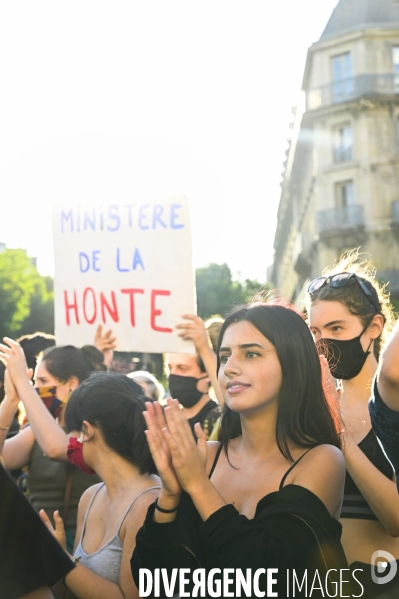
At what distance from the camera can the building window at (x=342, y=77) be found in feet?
136

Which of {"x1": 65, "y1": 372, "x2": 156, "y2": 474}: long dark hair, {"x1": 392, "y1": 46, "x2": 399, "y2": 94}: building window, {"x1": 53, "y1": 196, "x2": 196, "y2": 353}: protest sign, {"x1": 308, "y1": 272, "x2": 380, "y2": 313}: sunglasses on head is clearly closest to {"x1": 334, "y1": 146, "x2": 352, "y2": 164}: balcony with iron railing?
{"x1": 392, "y1": 46, "x2": 399, "y2": 94}: building window

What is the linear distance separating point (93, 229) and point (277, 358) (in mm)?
2528

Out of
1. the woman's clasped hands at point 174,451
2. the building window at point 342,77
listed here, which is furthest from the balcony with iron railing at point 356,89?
the woman's clasped hands at point 174,451

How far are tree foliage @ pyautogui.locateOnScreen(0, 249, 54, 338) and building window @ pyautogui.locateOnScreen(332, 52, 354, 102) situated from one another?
80.1 ft

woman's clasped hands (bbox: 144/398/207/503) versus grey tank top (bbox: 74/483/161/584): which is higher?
woman's clasped hands (bbox: 144/398/207/503)

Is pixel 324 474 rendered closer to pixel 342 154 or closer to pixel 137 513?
pixel 137 513

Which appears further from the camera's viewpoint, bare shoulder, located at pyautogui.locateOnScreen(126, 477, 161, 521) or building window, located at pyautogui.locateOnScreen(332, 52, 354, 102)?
building window, located at pyautogui.locateOnScreen(332, 52, 354, 102)

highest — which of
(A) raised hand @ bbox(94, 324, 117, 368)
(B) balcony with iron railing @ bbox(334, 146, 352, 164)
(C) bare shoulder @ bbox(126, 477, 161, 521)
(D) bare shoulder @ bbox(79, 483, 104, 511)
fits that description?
(B) balcony with iron railing @ bbox(334, 146, 352, 164)

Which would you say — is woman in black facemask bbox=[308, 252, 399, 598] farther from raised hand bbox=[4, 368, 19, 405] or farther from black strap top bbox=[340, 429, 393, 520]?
raised hand bbox=[4, 368, 19, 405]

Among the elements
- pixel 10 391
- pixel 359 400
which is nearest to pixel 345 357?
pixel 359 400

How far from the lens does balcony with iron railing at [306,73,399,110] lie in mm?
40438

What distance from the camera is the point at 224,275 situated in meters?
73.6

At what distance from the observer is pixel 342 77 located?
41844mm

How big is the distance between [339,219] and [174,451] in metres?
39.2
